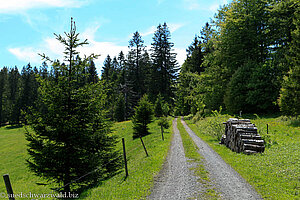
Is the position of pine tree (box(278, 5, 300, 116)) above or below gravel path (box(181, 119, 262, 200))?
above

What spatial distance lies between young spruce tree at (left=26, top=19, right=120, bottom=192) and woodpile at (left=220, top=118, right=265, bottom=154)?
29.8 feet

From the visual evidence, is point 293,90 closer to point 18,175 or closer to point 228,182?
point 228,182

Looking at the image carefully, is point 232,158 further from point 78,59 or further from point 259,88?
point 259,88

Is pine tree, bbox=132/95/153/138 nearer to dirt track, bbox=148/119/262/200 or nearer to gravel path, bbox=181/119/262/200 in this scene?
dirt track, bbox=148/119/262/200

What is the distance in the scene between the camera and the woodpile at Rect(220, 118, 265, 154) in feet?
41.1

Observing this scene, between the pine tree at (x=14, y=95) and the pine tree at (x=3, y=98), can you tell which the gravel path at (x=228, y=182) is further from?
the pine tree at (x=3, y=98)

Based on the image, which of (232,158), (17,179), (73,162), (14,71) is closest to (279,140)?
(232,158)

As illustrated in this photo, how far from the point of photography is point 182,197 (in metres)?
6.92

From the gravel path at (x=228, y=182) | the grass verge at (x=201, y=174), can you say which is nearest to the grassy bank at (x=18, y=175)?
the grass verge at (x=201, y=174)

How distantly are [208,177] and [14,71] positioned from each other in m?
118

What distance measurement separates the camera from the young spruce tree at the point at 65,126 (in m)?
9.48

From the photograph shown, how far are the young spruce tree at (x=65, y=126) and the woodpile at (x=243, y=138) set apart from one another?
910 centimetres

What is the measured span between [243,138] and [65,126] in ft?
38.9

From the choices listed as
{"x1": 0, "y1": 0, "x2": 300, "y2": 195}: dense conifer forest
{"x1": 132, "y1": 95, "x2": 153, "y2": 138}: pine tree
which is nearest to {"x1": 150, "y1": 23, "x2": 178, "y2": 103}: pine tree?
{"x1": 0, "y1": 0, "x2": 300, "y2": 195}: dense conifer forest
